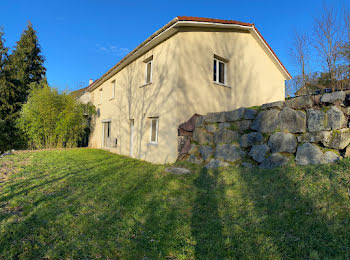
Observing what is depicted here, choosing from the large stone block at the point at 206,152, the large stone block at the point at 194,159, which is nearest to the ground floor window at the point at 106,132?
the large stone block at the point at 194,159

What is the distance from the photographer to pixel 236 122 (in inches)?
256

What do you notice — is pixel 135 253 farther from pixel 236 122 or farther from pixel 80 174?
pixel 236 122

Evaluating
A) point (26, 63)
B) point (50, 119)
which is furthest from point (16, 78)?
point (50, 119)

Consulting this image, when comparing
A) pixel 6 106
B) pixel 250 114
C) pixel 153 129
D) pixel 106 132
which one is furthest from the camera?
pixel 6 106

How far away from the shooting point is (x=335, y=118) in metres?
4.37

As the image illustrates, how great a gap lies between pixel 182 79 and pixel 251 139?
355 centimetres

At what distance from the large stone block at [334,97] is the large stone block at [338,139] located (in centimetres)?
68

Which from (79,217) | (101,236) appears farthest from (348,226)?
(79,217)

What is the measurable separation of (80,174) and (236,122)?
517cm

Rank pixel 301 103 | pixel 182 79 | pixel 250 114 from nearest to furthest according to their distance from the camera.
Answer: pixel 301 103 → pixel 250 114 → pixel 182 79

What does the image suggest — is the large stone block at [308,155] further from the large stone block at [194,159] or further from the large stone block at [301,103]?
the large stone block at [194,159]

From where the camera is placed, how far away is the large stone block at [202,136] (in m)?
7.10

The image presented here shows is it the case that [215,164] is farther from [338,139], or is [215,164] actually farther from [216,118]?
[338,139]

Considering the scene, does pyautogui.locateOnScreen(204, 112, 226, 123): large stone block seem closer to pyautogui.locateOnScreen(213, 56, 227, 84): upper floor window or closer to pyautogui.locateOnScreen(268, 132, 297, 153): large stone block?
pyautogui.locateOnScreen(268, 132, 297, 153): large stone block
